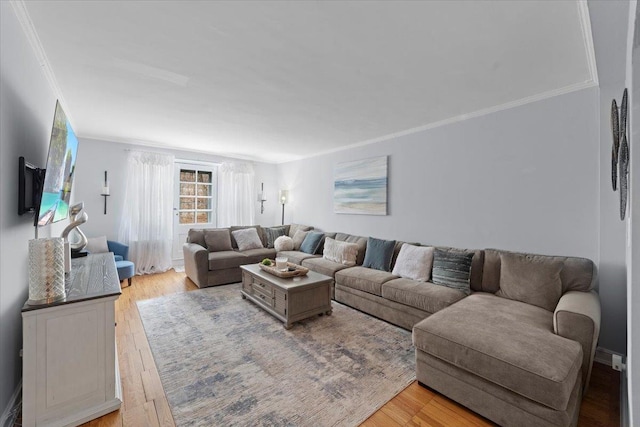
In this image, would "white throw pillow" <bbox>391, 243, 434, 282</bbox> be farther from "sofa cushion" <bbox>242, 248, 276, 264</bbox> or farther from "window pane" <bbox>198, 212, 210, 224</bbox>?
"window pane" <bbox>198, 212, 210, 224</bbox>

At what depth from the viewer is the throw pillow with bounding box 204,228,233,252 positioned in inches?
179

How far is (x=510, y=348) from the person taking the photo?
155 cm

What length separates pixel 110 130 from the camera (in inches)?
157

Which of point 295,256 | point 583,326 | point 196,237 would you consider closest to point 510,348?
point 583,326

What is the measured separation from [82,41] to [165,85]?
0.66m

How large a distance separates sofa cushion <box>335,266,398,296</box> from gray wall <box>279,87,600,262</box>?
0.81 m

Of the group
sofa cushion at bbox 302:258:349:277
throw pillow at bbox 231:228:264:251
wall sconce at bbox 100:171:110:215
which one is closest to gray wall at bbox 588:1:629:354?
sofa cushion at bbox 302:258:349:277

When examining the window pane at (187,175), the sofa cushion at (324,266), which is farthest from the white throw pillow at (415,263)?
the window pane at (187,175)

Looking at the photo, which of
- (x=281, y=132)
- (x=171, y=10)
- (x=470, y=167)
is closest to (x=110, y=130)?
(x=281, y=132)

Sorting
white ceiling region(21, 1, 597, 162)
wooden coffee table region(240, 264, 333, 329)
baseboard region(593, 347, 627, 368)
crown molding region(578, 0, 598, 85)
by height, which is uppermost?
white ceiling region(21, 1, 597, 162)

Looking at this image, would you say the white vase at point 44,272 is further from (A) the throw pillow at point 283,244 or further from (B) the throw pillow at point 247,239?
(A) the throw pillow at point 283,244

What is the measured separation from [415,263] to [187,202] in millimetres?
4541

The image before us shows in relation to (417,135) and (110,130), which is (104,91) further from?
(417,135)

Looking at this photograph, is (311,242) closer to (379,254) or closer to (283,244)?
(283,244)
